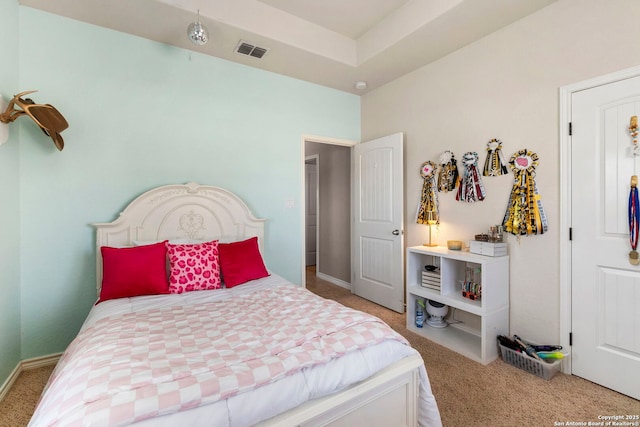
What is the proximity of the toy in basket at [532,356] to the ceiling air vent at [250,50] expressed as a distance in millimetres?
3285

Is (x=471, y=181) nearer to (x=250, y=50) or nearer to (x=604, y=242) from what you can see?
(x=604, y=242)

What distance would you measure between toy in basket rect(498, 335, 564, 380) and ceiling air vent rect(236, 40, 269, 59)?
10.8 ft

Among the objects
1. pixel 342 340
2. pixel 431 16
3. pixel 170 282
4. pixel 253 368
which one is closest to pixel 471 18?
pixel 431 16

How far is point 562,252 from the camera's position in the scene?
221 centimetres

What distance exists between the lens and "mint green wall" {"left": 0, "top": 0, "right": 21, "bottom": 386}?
197 cm

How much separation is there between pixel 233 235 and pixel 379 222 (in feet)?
5.55

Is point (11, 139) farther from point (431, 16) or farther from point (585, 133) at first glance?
point (585, 133)

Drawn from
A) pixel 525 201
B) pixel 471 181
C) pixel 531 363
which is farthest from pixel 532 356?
pixel 471 181

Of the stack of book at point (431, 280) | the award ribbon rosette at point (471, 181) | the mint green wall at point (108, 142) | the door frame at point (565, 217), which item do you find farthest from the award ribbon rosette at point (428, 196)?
the mint green wall at point (108, 142)

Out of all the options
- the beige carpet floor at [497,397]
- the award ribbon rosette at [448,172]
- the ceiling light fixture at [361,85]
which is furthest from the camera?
the ceiling light fixture at [361,85]

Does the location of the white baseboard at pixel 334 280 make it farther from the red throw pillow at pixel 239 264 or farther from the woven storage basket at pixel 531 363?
the woven storage basket at pixel 531 363

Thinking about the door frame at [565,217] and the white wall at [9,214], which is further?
the door frame at [565,217]

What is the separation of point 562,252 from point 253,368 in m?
2.32

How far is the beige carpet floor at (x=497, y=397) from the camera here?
1.74 m
